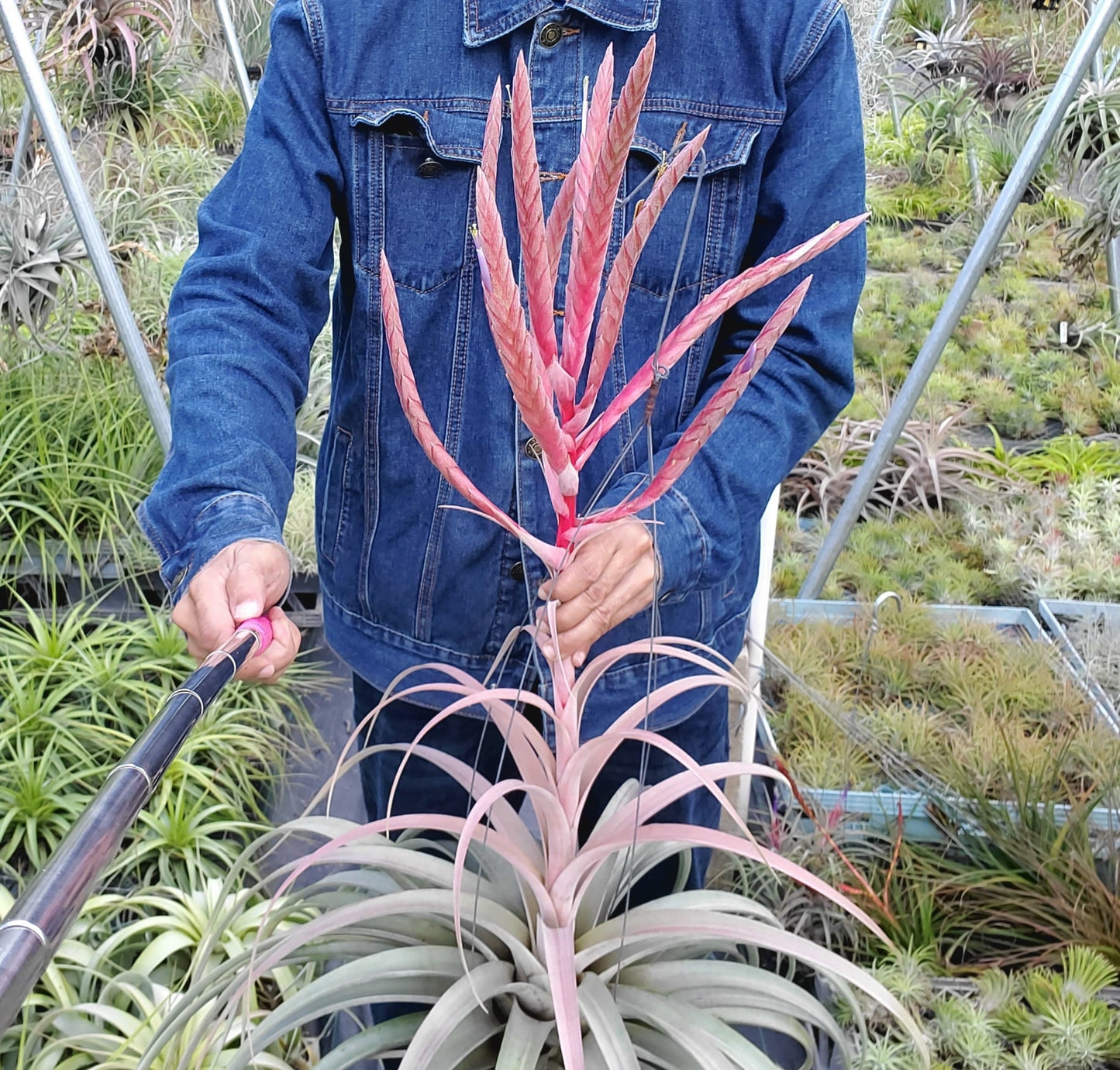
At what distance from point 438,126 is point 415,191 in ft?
Result: 0.18

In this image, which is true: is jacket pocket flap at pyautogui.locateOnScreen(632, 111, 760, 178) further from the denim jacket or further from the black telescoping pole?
the black telescoping pole

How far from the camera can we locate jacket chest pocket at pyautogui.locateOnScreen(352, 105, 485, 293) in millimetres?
786

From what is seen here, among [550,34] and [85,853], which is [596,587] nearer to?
[85,853]

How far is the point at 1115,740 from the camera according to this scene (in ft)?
4.91

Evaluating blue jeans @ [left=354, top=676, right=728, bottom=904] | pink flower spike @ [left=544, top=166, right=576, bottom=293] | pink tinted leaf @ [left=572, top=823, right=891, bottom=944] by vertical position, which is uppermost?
pink flower spike @ [left=544, top=166, right=576, bottom=293]

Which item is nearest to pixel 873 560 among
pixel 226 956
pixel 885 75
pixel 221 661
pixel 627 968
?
pixel 226 956

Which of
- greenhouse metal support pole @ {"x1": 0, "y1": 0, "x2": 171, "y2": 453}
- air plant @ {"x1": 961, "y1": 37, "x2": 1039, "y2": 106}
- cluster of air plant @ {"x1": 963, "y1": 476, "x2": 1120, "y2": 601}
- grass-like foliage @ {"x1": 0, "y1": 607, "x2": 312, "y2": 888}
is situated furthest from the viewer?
air plant @ {"x1": 961, "y1": 37, "x2": 1039, "y2": 106}

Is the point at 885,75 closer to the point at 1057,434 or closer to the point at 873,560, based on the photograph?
the point at 1057,434

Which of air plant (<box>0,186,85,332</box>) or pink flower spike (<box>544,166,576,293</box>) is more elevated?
pink flower spike (<box>544,166,576,293</box>)

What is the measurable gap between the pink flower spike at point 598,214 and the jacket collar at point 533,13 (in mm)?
423

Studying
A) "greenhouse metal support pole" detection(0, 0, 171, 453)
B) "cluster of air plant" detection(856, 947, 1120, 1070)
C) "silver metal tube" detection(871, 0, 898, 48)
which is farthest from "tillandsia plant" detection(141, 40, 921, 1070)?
"silver metal tube" detection(871, 0, 898, 48)

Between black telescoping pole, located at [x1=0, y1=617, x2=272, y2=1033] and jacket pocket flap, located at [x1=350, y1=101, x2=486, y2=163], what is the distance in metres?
0.48

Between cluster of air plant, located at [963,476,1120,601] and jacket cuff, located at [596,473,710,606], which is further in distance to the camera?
cluster of air plant, located at [963,476,1120,601]

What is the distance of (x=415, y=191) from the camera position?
0.81m
